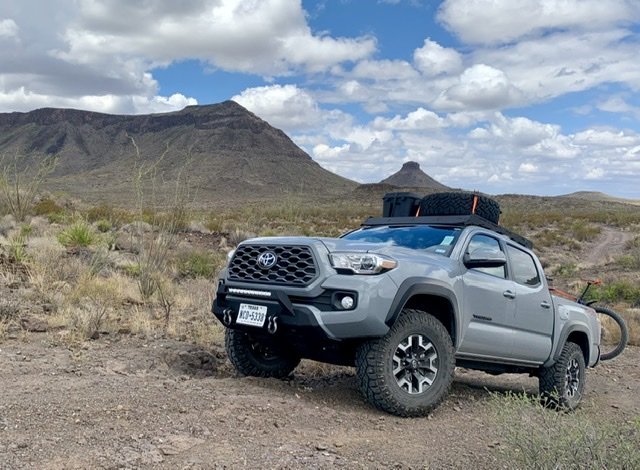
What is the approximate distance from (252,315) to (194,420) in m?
1.16

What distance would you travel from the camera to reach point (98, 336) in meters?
7.82

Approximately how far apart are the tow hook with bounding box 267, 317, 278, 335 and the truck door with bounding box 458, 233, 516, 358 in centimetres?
173

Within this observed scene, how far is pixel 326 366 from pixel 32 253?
7.27m

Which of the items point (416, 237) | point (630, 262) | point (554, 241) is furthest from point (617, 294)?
point (554, 241)

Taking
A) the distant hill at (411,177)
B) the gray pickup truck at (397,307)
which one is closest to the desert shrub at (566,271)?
the gray pickup truck at (397,307)

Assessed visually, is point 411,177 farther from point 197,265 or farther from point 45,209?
point 197,265

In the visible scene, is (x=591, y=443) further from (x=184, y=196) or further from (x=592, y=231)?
(x=592, y=231)

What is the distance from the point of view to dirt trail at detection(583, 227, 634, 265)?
27.7 metres

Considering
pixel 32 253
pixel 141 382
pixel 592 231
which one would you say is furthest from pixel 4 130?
pixel 141 382

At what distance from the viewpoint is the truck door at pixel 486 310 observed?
242 inches

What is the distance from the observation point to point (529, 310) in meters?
6.91

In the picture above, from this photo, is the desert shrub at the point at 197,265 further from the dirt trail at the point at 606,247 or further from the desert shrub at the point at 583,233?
the desert shrub at the point at 583,233

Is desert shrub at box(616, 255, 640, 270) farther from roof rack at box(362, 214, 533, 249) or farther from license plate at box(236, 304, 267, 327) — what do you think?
license plate at box(236, 304, 267, 327)

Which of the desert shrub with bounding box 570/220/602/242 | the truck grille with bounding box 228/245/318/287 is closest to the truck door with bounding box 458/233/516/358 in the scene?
the truck grille with bounding box 228/245/318/287
